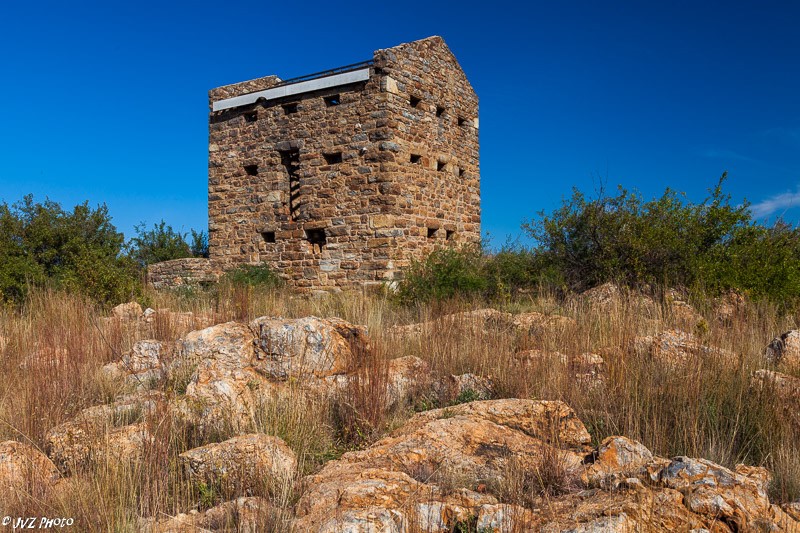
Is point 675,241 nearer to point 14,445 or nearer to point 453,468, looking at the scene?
point 453,468

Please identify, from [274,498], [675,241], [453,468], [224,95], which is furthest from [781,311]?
[224,95]

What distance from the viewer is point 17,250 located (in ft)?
39.0

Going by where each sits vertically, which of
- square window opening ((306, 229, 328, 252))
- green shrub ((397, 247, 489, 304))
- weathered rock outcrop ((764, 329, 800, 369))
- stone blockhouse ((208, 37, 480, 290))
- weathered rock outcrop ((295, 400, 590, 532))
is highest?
stone blockhouse ((208, 37, 480, 290))

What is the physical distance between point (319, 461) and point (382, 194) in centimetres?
837

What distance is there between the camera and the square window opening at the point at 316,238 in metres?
12.5

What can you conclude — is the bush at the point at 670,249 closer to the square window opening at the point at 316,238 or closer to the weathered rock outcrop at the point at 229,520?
the square window opening at the point at 316,238

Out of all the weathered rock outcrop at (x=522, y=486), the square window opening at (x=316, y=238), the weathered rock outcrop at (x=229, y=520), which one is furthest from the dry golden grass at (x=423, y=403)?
the square window opening at (x=316, y=238)

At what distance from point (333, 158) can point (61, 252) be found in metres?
6.43

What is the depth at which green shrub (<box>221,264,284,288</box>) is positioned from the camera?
1200 cm

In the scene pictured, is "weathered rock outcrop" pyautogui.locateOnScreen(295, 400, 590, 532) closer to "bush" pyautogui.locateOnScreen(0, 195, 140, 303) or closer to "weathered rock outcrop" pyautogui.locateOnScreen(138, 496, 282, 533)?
"weathered rock outcrop" pyautogui.locateOnScreen(138, 496, 282, 533)

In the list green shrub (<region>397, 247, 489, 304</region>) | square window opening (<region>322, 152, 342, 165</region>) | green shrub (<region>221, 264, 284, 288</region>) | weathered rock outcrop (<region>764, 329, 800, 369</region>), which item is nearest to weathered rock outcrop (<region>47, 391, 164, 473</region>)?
weathered rock outcrop (<region>764, 329, 800, 369</region>)

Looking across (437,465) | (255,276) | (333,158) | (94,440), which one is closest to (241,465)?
(94,440)

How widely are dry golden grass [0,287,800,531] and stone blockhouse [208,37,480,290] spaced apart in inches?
223

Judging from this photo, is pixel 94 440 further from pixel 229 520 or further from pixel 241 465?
pixel 229 520
